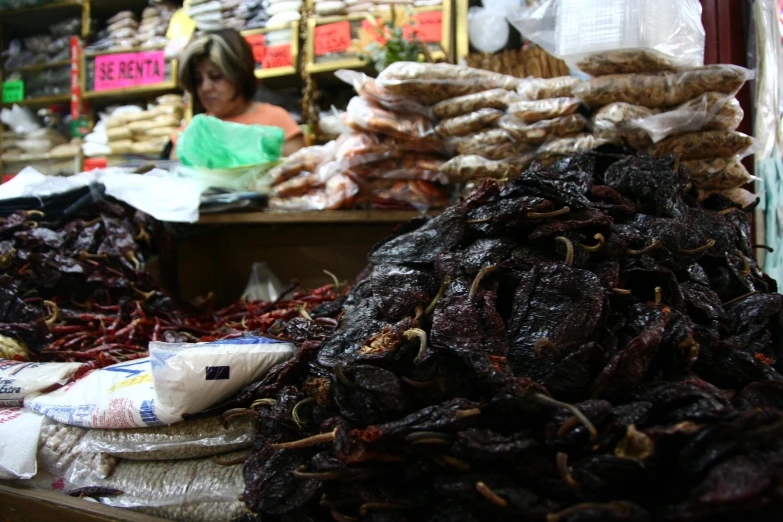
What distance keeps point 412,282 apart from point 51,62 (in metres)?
6.52

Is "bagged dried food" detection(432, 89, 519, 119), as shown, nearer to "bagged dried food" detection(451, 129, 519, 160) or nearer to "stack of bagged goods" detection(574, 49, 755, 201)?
"bagged dried food" detection(451, 129, 519, 160)

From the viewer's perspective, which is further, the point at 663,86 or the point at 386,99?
the point at 386,99

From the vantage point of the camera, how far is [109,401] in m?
1.41

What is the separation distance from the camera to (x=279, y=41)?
4.95 meters

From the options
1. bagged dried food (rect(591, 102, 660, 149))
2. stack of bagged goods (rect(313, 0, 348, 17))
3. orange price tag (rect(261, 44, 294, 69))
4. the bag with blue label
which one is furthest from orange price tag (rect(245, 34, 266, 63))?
the bag with blue label

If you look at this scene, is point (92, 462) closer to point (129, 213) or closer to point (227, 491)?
point (227, 491)

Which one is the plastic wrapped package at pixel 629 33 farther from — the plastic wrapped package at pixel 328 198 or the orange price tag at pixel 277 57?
the orange price tag at pixel 277 57

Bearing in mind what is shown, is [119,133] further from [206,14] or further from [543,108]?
[543,108]

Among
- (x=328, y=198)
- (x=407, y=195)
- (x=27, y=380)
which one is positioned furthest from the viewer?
(x=328, y=198)

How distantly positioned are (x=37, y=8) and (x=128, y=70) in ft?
5.21

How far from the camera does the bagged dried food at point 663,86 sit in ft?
5.96

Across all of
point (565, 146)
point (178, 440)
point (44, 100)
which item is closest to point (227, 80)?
point (565, 146)

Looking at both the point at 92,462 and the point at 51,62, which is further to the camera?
the point at 51,62

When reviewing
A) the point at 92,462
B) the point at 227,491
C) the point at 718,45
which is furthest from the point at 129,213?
the point at 718,45
